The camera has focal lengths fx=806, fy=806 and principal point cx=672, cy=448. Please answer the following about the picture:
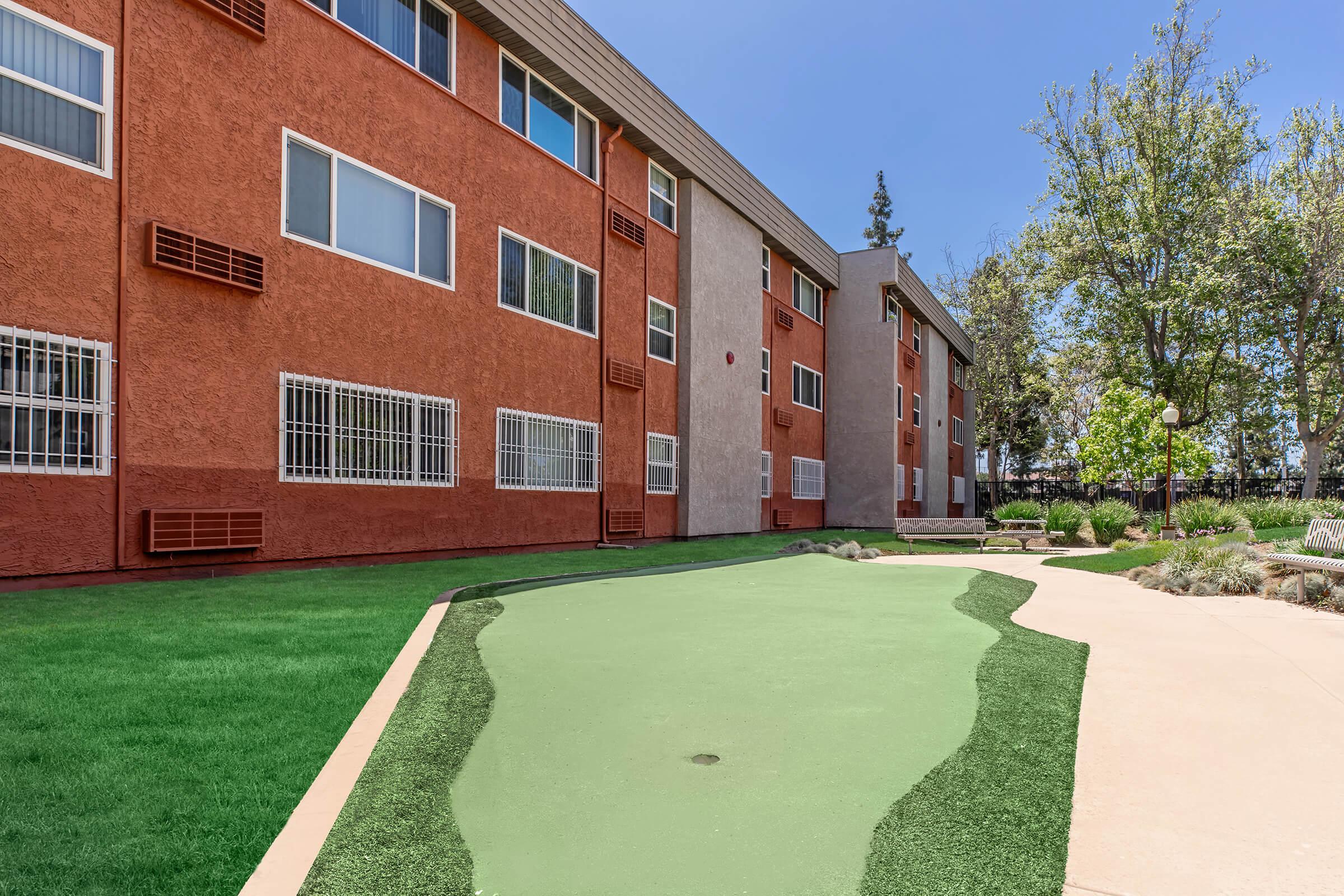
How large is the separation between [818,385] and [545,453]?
606 inches

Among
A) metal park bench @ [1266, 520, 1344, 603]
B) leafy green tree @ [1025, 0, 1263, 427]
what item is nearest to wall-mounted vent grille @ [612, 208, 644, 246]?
metal park bench @ [1266, 520, 1344, 603]

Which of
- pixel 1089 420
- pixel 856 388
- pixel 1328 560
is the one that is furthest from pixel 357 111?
pixel 1089 420

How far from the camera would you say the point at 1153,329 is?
34.1m

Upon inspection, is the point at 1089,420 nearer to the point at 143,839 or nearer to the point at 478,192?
the point at 478,192

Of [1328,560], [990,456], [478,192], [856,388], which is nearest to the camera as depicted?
[1328,560]

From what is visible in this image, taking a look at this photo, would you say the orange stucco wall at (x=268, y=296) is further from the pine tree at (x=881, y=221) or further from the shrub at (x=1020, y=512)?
the pine tree at (x=881, y=221)

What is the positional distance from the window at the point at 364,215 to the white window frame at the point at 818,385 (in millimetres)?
14928

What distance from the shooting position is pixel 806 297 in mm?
26766

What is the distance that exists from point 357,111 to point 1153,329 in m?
34.0

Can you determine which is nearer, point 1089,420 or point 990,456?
point 1089,420

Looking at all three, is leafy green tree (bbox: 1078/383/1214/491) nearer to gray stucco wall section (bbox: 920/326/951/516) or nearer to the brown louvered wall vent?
gray stucco wall section (bbox: 920/326/951/516)

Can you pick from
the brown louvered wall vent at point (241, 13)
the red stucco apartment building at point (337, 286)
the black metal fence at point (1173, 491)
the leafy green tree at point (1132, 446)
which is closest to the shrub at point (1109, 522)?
the leafy green tree at point (1132, 446)

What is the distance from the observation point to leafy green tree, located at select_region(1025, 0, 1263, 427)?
106ft

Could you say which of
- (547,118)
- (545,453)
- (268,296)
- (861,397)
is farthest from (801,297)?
(268,296)
